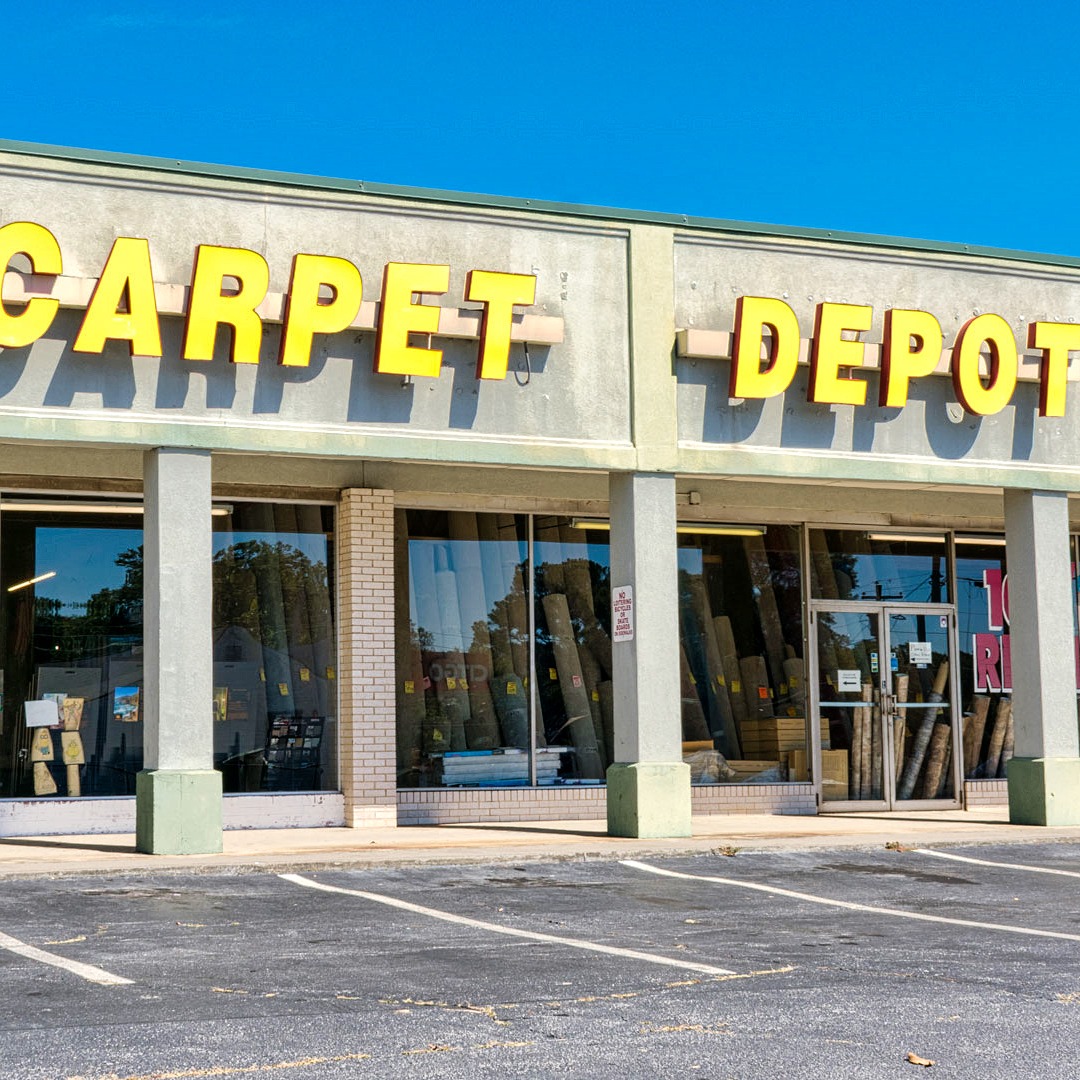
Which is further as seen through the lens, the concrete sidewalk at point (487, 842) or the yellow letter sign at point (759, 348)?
the yellow letter sign at point (759, 348)

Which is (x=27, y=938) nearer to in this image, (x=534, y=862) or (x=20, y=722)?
(x=534, y=862)

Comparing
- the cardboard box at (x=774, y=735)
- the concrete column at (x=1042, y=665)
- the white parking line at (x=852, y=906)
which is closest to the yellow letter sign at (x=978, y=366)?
the concrete column at (x=1042, y=665)

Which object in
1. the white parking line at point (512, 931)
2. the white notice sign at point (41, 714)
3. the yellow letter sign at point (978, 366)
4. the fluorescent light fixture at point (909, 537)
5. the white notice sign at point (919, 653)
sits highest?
the yellow letter sign at point (978, 366)

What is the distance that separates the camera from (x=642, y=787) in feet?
49.7

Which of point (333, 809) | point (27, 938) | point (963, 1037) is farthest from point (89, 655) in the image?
point (963, 1037)

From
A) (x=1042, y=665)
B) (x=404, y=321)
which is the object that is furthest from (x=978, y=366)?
(x=404, y=321)

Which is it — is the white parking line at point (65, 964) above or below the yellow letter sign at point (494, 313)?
below

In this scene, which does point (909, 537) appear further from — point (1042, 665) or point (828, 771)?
point (1042, 665)

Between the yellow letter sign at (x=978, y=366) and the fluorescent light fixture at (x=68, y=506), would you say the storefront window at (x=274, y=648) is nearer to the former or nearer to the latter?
the fluorescent light fixture at (x=68, y=506)

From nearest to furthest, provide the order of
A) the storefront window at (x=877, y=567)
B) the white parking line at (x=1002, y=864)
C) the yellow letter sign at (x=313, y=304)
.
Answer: the white parking line at (x=1002, y=864)
the yellow letter sign at (x=313, y=304)
the storefront window at (x=877, y=567)

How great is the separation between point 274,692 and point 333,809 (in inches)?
53.8

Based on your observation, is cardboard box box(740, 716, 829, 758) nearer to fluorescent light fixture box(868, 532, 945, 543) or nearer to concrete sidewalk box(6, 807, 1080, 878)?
concrete sidewalk box(6, 807, 1080, 878)

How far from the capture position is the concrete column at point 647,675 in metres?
15.2

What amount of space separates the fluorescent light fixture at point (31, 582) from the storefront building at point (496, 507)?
1.0 inches
